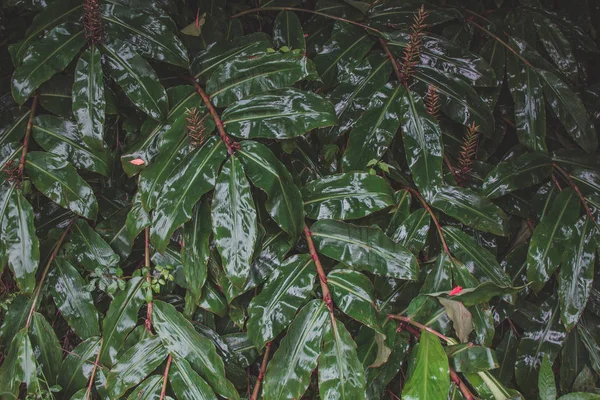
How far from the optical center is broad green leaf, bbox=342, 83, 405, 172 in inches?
49.5

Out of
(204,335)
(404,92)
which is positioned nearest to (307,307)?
(204,335)

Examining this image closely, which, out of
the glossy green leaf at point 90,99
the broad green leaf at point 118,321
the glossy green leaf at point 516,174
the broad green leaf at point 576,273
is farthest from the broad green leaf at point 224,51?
the broad green leaf at point 576,273

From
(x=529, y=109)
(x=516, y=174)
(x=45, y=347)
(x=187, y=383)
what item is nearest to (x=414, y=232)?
(x=516, y=174)

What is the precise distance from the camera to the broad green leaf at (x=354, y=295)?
103 centimetres

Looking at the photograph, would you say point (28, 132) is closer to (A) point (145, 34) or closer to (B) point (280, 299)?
(A) point (145, 34)

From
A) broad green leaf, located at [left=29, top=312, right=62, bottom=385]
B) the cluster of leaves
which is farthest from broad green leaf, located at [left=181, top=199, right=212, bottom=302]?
broad green leaf, located at [left=29, top=312, right=62, bottom=385]

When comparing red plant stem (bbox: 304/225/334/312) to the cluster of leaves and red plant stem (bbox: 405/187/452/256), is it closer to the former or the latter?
the cluster of leaves

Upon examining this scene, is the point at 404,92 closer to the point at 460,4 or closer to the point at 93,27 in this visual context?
the point at 460,4

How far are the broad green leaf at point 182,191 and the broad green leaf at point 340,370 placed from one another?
0.40 meters

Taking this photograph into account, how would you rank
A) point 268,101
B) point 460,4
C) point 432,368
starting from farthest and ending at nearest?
point 460,4, point 268,101, point 432,368

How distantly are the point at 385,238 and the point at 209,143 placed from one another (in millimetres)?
466

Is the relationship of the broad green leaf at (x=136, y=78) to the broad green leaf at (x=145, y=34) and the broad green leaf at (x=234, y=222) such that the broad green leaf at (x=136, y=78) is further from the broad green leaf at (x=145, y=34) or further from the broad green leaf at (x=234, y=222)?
the broad green leaf at (x=234, y=222)

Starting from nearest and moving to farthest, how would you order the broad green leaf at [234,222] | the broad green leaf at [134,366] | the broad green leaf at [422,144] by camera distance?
1. the broad green leaf at [234,222]
2. the broad green leaf at [134,366]
3. the broad green leaf at [422,144]

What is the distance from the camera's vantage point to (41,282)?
1.24 metres
